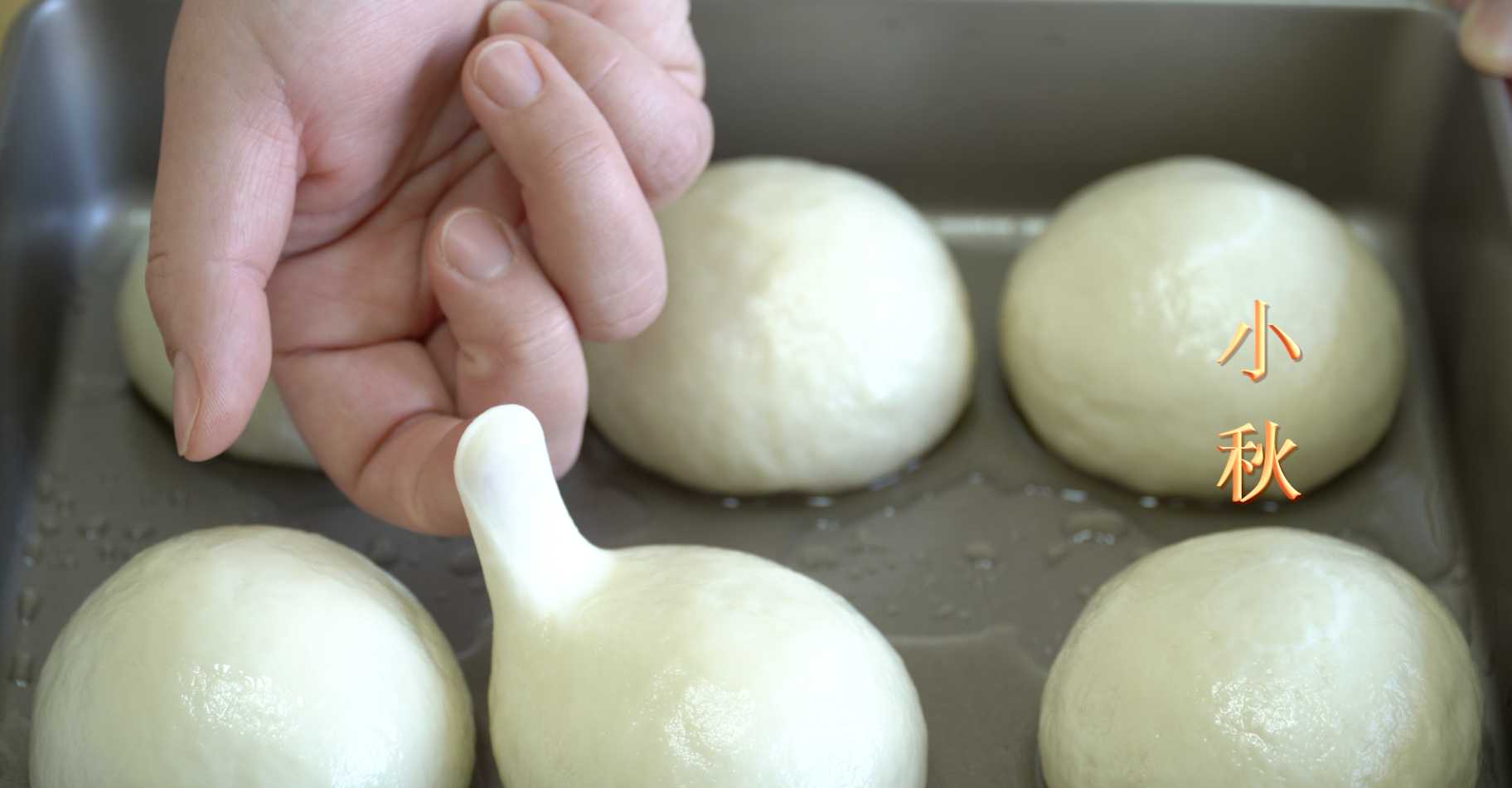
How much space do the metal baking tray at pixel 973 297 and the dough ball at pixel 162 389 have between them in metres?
0.02

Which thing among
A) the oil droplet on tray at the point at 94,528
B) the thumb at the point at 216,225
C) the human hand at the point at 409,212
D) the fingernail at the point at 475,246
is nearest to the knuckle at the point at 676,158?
the human hand at the point at 409,212

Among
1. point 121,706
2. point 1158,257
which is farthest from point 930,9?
point 121,706

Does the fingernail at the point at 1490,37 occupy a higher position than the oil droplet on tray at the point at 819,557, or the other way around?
the fingernail at the point at 1490,37

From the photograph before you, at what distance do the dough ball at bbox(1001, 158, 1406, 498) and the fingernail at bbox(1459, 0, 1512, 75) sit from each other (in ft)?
0.52

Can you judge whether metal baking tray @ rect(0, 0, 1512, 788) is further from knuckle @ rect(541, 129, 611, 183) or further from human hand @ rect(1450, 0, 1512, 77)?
knuckle @ rect(541, 129, 611, 183)

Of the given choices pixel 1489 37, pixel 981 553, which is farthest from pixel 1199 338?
pixel 1489 37

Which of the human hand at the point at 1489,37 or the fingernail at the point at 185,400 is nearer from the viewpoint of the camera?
the fingernail at the point at 185,400

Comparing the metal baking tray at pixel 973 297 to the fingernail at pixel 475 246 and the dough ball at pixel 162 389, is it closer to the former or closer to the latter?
the dough ball at pixel 162 389

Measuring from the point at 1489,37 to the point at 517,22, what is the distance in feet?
2.35

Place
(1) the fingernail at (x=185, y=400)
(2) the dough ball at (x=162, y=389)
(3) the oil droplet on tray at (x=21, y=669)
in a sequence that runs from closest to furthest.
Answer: (1) the fingernail at (x=185, y=400), (3) the oil droplet on tray at (x=21, y=669), (2) the dough ball at (x=162, y=389)

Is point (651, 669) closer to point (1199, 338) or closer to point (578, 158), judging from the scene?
point (578, 158)

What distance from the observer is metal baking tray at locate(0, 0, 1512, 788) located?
3.35ft

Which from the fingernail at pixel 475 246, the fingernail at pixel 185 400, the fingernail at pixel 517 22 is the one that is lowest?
the fingernail at pixel 185 400

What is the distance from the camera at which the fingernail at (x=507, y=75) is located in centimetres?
83
